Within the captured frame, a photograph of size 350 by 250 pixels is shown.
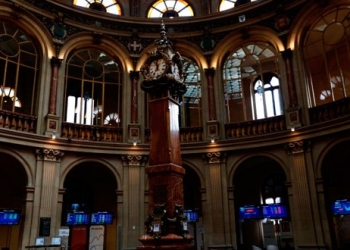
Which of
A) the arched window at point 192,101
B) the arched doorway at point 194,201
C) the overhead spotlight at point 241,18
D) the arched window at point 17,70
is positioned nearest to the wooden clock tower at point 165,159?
the arched window at point 192,101

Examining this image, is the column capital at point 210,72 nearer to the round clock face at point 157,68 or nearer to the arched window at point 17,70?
the arched window at point 17,70

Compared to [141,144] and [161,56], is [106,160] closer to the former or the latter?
[141,144]

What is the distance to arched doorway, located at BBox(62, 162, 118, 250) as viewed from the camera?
16661mm

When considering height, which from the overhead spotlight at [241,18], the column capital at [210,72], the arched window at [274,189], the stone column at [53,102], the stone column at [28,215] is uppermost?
the overhead spotlight at [241,18]

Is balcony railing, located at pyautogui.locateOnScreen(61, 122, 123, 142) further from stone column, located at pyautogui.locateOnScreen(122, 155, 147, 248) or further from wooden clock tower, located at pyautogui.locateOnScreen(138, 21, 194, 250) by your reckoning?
wooden clock tower, located at pyautogui.locateOnScreen(138, 21, 194, 250)

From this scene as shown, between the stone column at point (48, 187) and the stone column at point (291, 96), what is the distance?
954cm

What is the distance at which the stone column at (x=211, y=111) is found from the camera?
1630cm

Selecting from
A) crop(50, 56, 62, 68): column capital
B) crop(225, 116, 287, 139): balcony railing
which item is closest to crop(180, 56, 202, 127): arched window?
crop(225, 116, 287, 139): balcony railing

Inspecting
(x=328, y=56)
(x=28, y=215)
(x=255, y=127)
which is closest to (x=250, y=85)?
(x=255, y=127)

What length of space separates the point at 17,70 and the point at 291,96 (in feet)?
38.2

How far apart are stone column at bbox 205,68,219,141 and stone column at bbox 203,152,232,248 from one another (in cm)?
94

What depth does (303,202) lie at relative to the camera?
13969 millimetres

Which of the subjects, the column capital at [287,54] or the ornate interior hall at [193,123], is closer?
the ornate interior hall at [193,123]

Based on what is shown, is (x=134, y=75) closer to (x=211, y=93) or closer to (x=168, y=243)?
(x=211, y=93)
